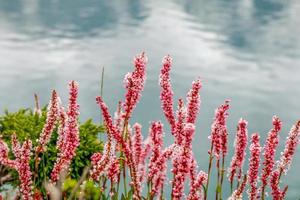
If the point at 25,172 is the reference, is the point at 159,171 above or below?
above

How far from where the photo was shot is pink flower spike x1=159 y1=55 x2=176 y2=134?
729 centimetres

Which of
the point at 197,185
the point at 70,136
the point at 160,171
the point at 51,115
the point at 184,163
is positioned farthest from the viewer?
the point at 160,171

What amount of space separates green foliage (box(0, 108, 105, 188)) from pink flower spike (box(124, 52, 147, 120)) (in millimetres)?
7353

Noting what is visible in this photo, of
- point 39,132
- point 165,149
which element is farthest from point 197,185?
point 39,132

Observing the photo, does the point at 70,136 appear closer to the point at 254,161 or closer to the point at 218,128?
the point at 218,128

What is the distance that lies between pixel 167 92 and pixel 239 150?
4.29 ft

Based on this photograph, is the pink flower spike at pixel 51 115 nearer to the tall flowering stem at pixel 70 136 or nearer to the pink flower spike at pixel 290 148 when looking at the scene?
the tall flowering stem at pixel 70 136

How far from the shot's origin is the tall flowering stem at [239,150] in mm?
7793

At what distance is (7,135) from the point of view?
48.4 feet

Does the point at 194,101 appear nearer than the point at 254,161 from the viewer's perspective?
Yes

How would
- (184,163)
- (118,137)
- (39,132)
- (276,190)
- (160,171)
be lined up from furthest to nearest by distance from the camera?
(39,132) < (160,171) < (276,190) < (118,137) < (184,163)

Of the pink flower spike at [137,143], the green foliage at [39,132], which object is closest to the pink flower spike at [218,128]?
the pink flower spike at [137,143]

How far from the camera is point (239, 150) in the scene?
26.0 feet

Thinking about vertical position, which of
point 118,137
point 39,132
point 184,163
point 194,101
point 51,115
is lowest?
point 184,163
